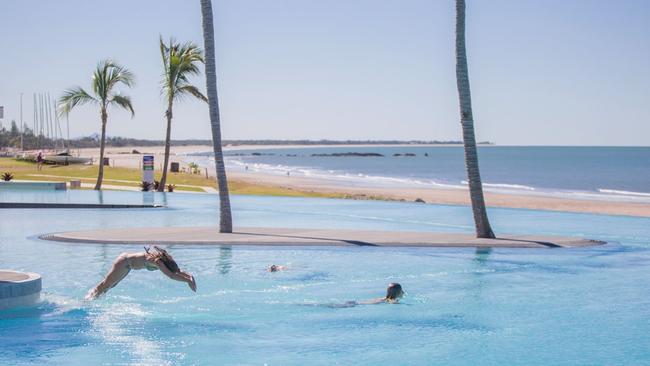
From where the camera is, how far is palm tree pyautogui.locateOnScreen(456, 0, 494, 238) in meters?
17.1

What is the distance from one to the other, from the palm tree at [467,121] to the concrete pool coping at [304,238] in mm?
477

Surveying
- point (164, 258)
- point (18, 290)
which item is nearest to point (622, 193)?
point (164, 258)

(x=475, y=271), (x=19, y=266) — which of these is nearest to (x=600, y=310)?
(x=475, y=271)

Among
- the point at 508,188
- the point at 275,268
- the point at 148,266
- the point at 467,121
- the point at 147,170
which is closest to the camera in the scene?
the point at 148,266

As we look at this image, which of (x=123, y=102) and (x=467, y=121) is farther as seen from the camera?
(x=123, y=102)

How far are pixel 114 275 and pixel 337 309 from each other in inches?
121

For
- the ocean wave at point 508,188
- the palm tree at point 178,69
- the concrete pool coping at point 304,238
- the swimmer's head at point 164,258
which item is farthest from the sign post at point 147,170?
the ocean wave at point 508,188

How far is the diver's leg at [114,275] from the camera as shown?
11.0 meters

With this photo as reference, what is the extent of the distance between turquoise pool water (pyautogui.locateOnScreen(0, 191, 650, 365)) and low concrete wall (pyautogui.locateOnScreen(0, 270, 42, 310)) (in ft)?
0.46

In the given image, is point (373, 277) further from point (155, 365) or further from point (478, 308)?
point (155, 365)

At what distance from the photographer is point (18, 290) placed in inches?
412

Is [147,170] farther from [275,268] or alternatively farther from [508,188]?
[508,188]

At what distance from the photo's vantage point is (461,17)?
17094mm

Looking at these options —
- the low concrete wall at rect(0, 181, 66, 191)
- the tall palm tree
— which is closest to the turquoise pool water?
the tall palm tree
